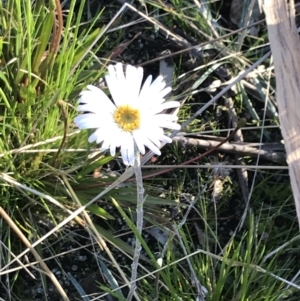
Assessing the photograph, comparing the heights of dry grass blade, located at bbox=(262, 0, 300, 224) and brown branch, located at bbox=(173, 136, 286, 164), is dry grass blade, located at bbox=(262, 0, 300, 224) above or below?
above

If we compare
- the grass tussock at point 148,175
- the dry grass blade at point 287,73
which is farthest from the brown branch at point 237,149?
the dry grass blade at point 287,73

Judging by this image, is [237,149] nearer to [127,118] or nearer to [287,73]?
[287,73]

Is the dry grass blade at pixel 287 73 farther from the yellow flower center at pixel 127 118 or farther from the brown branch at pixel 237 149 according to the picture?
the yellow flower center at pixel 127 118

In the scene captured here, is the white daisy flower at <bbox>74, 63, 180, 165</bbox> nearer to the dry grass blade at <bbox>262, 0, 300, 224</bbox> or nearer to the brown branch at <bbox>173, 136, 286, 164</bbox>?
the dry grass blade at <bbox>262, 0, 300, 224</bbox>

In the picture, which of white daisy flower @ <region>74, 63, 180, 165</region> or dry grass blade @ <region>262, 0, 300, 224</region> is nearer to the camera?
white daisy flower @ <region>74, 63, 180, 165</region>

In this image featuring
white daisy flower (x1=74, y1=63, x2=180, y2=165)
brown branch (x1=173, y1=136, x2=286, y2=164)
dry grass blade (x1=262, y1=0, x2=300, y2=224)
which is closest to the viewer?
white daisy flower (x1=74, y1=63, x2=180, y2=165)

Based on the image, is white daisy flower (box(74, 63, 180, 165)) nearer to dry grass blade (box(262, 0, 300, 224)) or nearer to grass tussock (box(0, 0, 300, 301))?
grass tussock (box(0, 0, 300, 301))

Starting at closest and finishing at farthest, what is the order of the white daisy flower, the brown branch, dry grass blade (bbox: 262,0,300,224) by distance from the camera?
the white daisy flower
dry grass blade (bbox: 262,0,300,224)
the brown branch

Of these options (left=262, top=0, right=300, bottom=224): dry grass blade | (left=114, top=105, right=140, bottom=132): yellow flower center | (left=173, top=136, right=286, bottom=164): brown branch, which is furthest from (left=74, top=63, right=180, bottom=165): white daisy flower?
(left=173, top=136, right=286, bottom=164): brown branch
